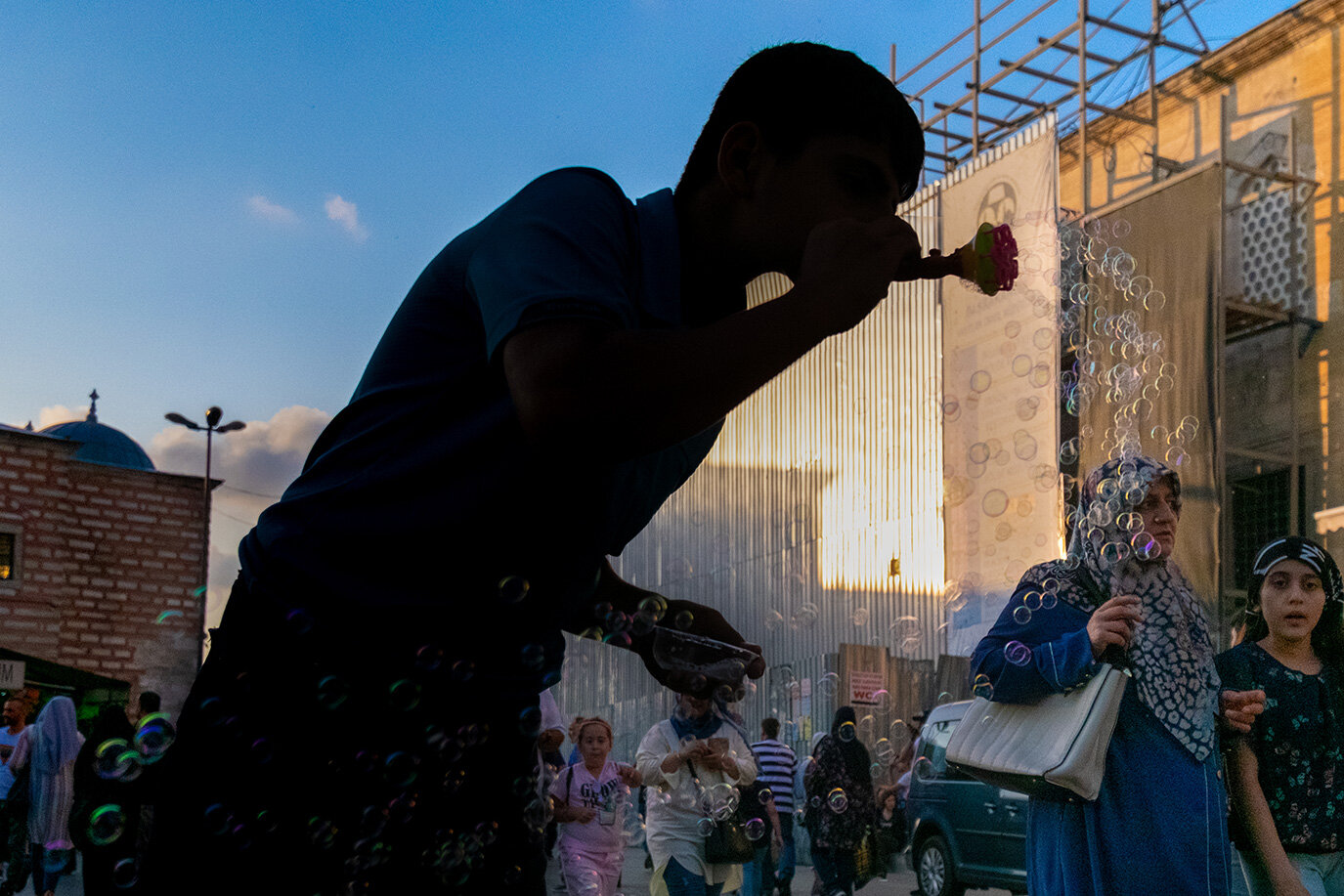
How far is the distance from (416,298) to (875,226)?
20.2 inches

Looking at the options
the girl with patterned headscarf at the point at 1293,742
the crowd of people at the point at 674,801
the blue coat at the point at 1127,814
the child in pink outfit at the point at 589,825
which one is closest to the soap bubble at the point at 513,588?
the blue coat at the point at 1127,814

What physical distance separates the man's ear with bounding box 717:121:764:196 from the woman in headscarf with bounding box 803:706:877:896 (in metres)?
7.62

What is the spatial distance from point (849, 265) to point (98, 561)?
2769 cm

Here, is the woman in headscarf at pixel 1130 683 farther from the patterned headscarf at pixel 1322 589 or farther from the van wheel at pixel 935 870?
the van wheel at pixel 935 870

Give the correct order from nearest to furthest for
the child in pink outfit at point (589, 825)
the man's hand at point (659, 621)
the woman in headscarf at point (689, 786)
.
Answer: the man's hand at point (659, 621), the woman in headscarf at point (689, 786), the child in pink outfit at point (589, 825)

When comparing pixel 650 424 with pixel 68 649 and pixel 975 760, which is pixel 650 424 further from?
pixel 68 649

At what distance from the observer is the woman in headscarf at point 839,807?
9.05 metres

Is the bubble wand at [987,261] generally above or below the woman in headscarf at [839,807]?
above

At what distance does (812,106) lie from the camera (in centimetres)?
157

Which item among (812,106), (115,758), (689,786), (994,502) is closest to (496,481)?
(812,106)

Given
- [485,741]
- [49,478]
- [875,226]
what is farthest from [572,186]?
[49,478]

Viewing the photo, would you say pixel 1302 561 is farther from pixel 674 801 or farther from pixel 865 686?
pixel 865 686

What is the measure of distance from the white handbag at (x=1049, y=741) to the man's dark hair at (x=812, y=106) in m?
2.71

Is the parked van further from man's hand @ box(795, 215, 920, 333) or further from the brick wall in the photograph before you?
the brick wall
